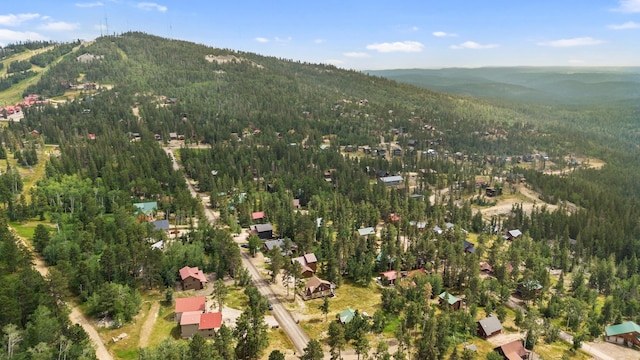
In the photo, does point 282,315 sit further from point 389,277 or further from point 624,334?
point 624,334

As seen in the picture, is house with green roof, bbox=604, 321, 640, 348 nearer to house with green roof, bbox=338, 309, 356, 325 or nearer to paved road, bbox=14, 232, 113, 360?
house with green roof, bbox=338, 309, 356, 325

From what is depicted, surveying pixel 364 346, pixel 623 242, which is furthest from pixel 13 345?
pixel 623 242

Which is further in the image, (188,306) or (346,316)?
(346,316)

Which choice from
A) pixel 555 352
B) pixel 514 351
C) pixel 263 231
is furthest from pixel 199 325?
pixel 555 352

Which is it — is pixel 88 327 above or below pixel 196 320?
below

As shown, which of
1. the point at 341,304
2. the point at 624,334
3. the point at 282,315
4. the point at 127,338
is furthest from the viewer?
the point at 341,304

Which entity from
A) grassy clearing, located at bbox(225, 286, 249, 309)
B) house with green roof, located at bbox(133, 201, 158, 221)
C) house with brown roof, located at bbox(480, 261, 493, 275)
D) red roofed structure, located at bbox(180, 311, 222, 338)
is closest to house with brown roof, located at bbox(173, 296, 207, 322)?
red roofed structure, located at bbox(180, 311, 222, 338)

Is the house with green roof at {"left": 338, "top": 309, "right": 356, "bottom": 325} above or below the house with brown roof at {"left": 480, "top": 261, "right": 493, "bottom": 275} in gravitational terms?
above
